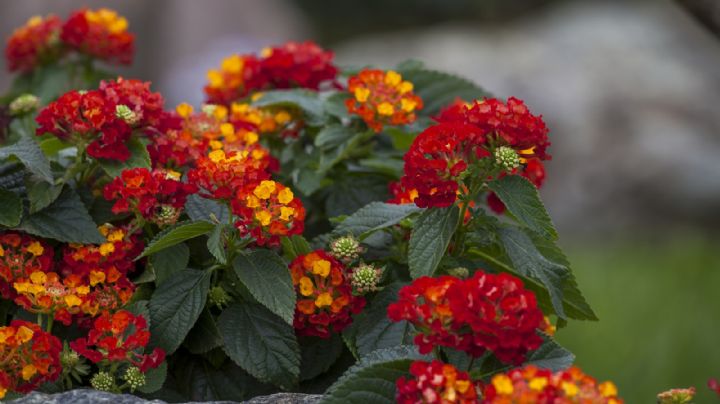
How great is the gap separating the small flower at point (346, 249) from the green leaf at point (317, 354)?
0.14m

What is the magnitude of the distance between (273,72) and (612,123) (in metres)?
3.59

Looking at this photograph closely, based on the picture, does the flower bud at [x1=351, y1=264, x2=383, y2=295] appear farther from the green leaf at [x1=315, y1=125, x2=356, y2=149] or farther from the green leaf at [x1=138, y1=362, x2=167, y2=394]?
the green leaf at [x1=315, y1=125, x2=356, y2=149]

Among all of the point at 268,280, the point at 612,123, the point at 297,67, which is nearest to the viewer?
the point at 268,280

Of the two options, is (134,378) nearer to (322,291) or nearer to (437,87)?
(322,291)

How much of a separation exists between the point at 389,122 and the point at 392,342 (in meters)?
0.44

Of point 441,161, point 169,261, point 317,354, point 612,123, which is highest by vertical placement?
point 441,161

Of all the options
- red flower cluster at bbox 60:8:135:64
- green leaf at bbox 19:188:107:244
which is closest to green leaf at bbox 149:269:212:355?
green leaf at bbox 19:188:107:244

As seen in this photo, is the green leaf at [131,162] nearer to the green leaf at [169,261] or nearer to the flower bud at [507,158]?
the green leaf at [169,261]

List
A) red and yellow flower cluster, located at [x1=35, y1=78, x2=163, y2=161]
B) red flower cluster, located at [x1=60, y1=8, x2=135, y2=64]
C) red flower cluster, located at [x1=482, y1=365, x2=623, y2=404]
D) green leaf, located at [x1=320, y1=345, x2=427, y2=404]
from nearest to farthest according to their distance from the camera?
red flower cluster, located at [x1=482, y1=365, x2=623, y2=404] → green leaf, located at [x1=320, y1=345, x2=427, y2=404] → red and yellow flower cluster, located at [x1=35, y1=78, x2=163, y2=161] → red flower cluster, located at [x1=60, y1=8, x2=135, y2=64]

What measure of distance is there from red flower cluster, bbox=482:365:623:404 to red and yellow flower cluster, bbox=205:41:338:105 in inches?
43.4

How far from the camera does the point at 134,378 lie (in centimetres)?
133

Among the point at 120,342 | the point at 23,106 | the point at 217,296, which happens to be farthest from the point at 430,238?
the point at 23,106

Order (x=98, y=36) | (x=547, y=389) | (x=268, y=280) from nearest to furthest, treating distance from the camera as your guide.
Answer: (x=547, y=389) → (x=268, y=280) → (x=98, y=36)

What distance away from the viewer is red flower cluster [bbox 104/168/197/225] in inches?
55.8
